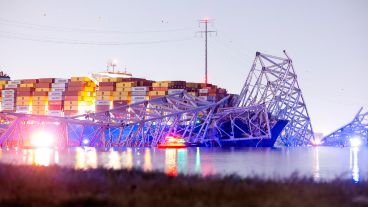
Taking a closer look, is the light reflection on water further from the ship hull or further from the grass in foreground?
the ship hull

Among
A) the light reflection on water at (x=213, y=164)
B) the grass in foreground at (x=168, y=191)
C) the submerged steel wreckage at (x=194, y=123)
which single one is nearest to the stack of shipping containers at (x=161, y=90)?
the submerged steel wreckage at (x=194, y=123)

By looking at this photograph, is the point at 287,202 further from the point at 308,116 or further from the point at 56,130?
the point at 308,116

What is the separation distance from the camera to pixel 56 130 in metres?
158

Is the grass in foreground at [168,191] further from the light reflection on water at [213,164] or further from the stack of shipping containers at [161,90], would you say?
the stack of shipping containers at [161,90]

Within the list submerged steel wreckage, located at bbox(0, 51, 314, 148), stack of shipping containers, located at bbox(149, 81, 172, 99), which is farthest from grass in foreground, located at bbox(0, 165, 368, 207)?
stack of shipping containers, located at bbox(149, 81, 172, 99)

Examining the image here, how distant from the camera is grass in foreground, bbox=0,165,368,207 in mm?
20391

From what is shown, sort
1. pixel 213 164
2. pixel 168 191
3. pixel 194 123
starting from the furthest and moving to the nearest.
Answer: pixel 194 123
pixel 213 164
pixel 168 191

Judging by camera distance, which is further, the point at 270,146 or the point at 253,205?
the point at 270,146

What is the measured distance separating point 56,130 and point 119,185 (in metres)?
137

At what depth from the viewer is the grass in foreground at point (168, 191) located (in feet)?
66.9

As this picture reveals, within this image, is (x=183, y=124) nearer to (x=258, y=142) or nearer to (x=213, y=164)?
(x=258, y=142)

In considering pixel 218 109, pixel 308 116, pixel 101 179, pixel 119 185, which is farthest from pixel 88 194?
pixel 308 116

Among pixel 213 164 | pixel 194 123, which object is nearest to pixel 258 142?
pixel 194 123

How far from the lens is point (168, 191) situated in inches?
899
